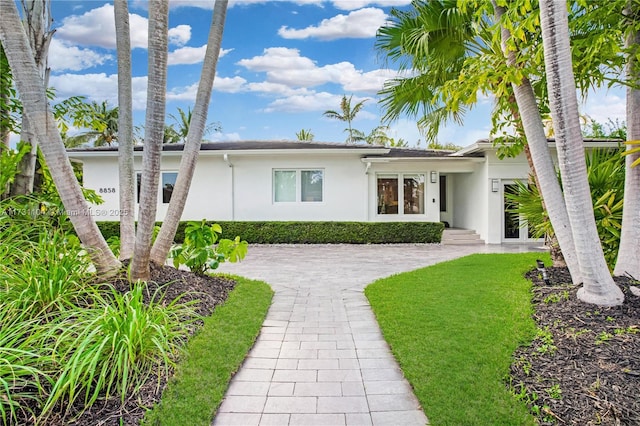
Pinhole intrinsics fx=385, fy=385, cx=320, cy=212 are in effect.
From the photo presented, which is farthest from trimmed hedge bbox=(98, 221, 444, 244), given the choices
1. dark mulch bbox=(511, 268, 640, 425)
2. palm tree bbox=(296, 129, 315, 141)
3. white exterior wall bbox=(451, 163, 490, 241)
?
palm tree bbox=(296, 129, 315, 141)

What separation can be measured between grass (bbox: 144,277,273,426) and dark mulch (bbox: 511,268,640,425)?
2.44m

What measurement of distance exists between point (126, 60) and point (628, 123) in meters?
6.82

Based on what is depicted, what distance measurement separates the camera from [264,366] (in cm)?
385

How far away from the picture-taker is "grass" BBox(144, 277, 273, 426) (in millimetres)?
2785

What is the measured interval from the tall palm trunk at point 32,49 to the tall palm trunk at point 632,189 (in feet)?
26.6

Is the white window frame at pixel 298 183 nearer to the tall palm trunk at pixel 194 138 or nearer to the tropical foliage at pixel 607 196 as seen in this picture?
the tall palm trunk at pixel 194 138

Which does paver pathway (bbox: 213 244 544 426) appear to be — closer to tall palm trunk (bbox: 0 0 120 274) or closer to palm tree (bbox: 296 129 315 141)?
tall palm trunk (bbox: 0 0 120 274)

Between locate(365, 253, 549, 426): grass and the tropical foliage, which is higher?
the tropical foliage

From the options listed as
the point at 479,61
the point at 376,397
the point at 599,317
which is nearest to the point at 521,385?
the point at 376,397

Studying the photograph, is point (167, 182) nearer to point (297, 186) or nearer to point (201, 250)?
point (297, 186)

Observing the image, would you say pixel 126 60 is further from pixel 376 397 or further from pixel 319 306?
pixel 376 397

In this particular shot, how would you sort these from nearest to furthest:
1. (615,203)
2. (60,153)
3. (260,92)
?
(60,153), (615,203), (260,92)

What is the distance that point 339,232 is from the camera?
47.8 feet

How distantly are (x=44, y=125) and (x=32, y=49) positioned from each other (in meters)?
2.56
